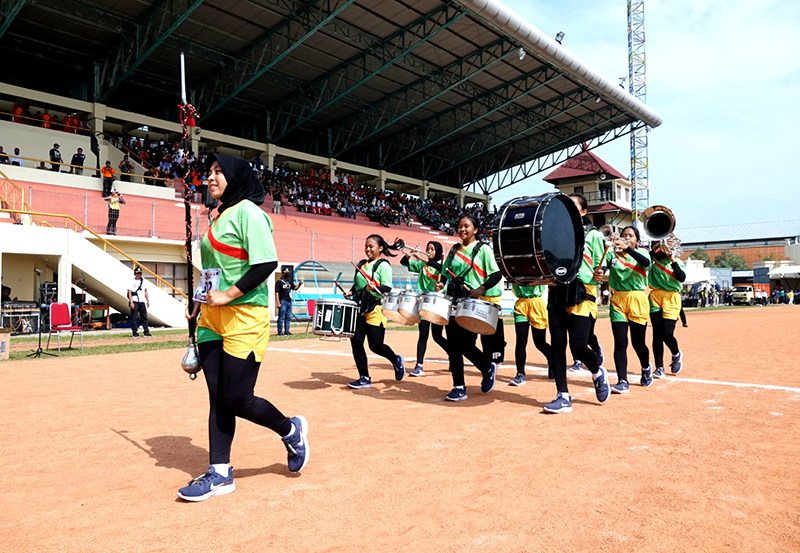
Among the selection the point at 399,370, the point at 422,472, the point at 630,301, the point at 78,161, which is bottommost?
the point at 422,472

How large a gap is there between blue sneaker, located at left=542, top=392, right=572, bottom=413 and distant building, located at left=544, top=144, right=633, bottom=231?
5302 cm

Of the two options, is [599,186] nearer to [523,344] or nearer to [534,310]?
[523,344]

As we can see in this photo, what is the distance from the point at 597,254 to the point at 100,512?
544 centimetres

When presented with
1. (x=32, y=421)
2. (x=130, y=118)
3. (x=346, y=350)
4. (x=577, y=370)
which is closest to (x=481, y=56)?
(x=130, y=118)

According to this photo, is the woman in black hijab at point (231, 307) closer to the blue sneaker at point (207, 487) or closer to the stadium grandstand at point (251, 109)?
the blue sneaker at point (207, 487)

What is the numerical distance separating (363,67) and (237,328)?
92.8 feet

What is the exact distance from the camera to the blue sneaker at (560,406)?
5.59 m

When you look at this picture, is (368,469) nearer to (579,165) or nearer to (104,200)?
(104,200)

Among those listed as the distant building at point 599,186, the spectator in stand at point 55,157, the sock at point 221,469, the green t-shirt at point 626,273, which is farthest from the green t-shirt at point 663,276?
the distant building at point 599,186

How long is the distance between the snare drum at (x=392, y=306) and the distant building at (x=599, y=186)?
52.4 m

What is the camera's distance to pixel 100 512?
10.5 feet

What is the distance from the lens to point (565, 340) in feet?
19.3

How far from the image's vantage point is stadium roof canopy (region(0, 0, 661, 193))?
24.6m

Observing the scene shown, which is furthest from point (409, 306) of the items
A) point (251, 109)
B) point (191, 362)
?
point (251, 109)
